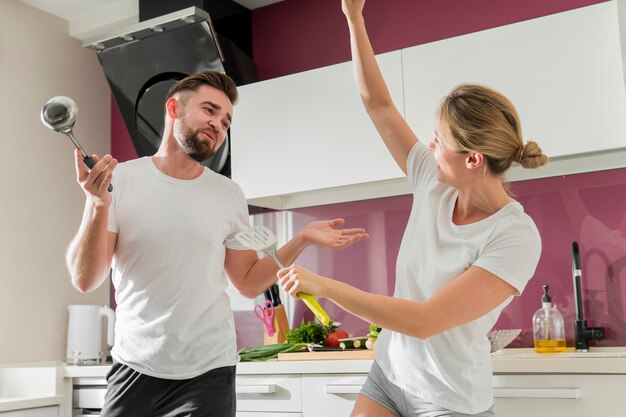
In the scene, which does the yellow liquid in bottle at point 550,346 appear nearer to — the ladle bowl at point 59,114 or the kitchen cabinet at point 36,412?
the ladle bowl at point 59,114

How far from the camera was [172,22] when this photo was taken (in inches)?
126

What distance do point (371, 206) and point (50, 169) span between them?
5.54ft

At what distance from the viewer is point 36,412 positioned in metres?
3.10

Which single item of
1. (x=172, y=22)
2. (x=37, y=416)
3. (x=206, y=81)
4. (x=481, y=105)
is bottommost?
(x=37, y=416)

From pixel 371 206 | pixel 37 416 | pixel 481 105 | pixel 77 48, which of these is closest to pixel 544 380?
pixel 481 105

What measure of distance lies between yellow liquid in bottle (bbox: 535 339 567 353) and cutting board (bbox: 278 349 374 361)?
612mm

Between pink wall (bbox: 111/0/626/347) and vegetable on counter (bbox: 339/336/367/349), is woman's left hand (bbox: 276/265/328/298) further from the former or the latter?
pink wall (bbox: 111/0/626/347)

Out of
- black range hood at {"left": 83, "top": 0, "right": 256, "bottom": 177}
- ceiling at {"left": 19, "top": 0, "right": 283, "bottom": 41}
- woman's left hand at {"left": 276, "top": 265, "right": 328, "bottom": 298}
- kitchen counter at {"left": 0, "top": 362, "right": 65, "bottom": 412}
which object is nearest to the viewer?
woman's left hand at {"left": 276, "top": 265, "right": 328, "bottom": 298}

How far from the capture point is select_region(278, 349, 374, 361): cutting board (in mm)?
2625

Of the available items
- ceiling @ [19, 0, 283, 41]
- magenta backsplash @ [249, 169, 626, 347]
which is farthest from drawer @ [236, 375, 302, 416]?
ceiling @ [19, 0, 283, 41]

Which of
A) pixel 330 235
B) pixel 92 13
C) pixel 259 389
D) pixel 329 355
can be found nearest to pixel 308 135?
pixel 329 355

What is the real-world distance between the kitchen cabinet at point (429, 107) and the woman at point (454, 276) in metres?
0.95

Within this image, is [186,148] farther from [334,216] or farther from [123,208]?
[334,216]

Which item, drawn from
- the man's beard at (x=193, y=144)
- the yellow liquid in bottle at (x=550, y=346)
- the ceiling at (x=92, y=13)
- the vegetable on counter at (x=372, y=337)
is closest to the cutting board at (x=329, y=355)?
the vegetable on counter at (x=372, y=337)
